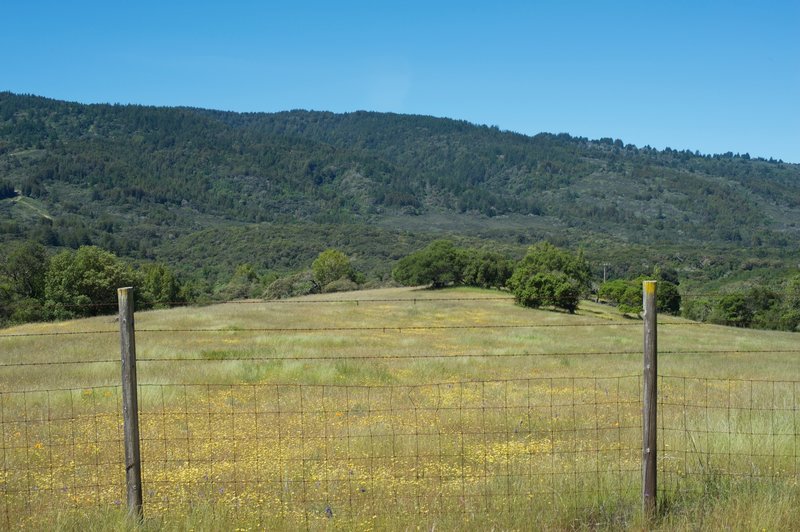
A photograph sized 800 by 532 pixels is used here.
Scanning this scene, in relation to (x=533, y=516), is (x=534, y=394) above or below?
below

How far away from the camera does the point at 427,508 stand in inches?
253

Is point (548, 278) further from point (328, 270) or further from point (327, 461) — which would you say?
point (327, 461)

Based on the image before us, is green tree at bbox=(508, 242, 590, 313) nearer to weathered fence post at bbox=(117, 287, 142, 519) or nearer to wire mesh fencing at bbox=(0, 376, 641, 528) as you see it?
wire mesh fencing at bbox=(0, 376, 641, 528)

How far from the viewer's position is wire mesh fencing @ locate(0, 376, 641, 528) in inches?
256

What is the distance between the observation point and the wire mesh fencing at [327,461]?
21.3 ft

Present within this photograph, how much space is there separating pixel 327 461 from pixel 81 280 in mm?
56943

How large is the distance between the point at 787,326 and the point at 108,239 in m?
166

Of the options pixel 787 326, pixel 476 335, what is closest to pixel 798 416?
pixel 476 335

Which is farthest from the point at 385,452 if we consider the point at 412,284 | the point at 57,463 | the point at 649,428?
the point at 412,284

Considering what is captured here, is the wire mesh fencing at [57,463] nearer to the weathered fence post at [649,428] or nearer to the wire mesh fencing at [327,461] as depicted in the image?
the wire mesh fencing at [327,461]

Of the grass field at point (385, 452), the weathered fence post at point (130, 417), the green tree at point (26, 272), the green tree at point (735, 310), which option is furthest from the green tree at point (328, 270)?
the weathered fence post at point (130, 417)

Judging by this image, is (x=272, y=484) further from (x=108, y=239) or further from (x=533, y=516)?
(x=108, y=239)

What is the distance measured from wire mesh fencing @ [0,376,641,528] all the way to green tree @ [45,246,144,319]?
4799 cm

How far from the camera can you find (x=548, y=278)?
65.2m
